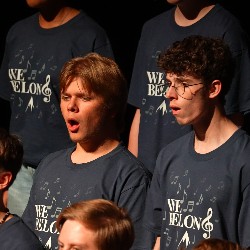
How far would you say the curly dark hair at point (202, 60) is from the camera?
416cm

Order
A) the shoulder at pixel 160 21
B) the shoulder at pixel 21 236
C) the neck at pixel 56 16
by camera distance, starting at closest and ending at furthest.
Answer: the shoulder at pixel 21 236 → the shoulder at pixel 160 21 → the neck at pixel 56 16

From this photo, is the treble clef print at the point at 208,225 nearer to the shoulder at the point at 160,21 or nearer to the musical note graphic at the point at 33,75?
the shoulder at the point at 160,21

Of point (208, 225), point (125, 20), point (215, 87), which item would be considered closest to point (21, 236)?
point (208, 225)

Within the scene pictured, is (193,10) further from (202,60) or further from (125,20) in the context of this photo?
(125,20)

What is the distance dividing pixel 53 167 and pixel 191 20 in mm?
909

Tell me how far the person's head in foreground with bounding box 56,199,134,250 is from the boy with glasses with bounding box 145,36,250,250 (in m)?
0.47

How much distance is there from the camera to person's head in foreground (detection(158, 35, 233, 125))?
13.5 feet

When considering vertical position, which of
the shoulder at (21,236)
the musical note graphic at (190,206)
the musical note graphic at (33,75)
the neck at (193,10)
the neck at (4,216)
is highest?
the neck at (193,10)

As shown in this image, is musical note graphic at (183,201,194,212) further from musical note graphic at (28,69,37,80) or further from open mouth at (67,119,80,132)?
musical note graphic at (28,69,37,80)

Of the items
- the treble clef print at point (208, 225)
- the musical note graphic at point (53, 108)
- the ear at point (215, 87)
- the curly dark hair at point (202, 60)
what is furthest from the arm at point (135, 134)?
the treble clef print at point (208, 225)

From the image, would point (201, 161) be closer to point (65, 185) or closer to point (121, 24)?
point (65, 185)

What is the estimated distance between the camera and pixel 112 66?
14.5 feet

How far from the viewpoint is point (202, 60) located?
4164 millimetres

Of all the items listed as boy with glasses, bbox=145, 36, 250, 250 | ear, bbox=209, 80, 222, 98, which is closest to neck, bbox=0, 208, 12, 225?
boy with glasses, bbox=145, 36, 250, 250
